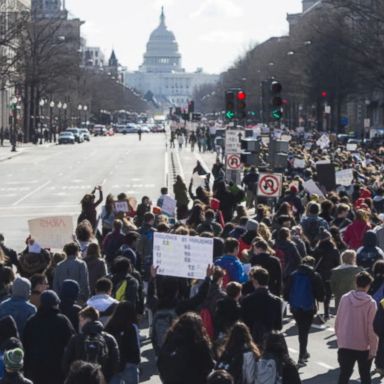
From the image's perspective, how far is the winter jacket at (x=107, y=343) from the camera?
12.5 m

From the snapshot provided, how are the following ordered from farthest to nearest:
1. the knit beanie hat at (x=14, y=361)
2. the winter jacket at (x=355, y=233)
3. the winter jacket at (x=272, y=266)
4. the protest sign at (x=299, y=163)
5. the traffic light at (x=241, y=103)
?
1. the protest sign at (x=299, y=163)
2. the traffic light at (x=241, y=103)
3. the winter jacket at (x=355, y=233)
4. the winter jacket at (x=272, y=266)
5. the knit beanie hat at (x=14, y=361)

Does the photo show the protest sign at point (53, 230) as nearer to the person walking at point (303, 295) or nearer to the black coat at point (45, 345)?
the person walking at point (303, 295)

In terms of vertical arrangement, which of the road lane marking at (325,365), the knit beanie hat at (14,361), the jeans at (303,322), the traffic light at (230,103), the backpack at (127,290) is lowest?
the road lane marking at (325,365)

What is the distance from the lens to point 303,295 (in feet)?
59.0

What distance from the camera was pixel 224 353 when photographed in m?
11.7

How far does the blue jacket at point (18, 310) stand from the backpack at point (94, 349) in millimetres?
2070

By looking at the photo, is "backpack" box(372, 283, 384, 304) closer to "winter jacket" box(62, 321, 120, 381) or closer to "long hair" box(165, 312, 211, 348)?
"winter jacket" box(62, 321, 120, 381)

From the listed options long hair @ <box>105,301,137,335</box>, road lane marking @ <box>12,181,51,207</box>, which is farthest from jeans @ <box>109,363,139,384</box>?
road lane marking @ <box>12,181,51,207</box>

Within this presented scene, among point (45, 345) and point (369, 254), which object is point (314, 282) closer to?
point (369, 254)

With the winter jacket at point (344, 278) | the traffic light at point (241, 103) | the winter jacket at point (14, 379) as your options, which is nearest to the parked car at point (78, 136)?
the traffic light at point (241, 103)

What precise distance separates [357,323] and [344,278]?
11.6 feet

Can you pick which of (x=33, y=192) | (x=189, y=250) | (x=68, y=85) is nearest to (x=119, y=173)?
(x=33, y=192)

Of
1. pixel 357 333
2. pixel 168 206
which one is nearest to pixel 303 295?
pixel 357 333

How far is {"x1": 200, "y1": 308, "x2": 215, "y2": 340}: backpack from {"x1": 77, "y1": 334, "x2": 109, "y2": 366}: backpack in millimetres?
2494
